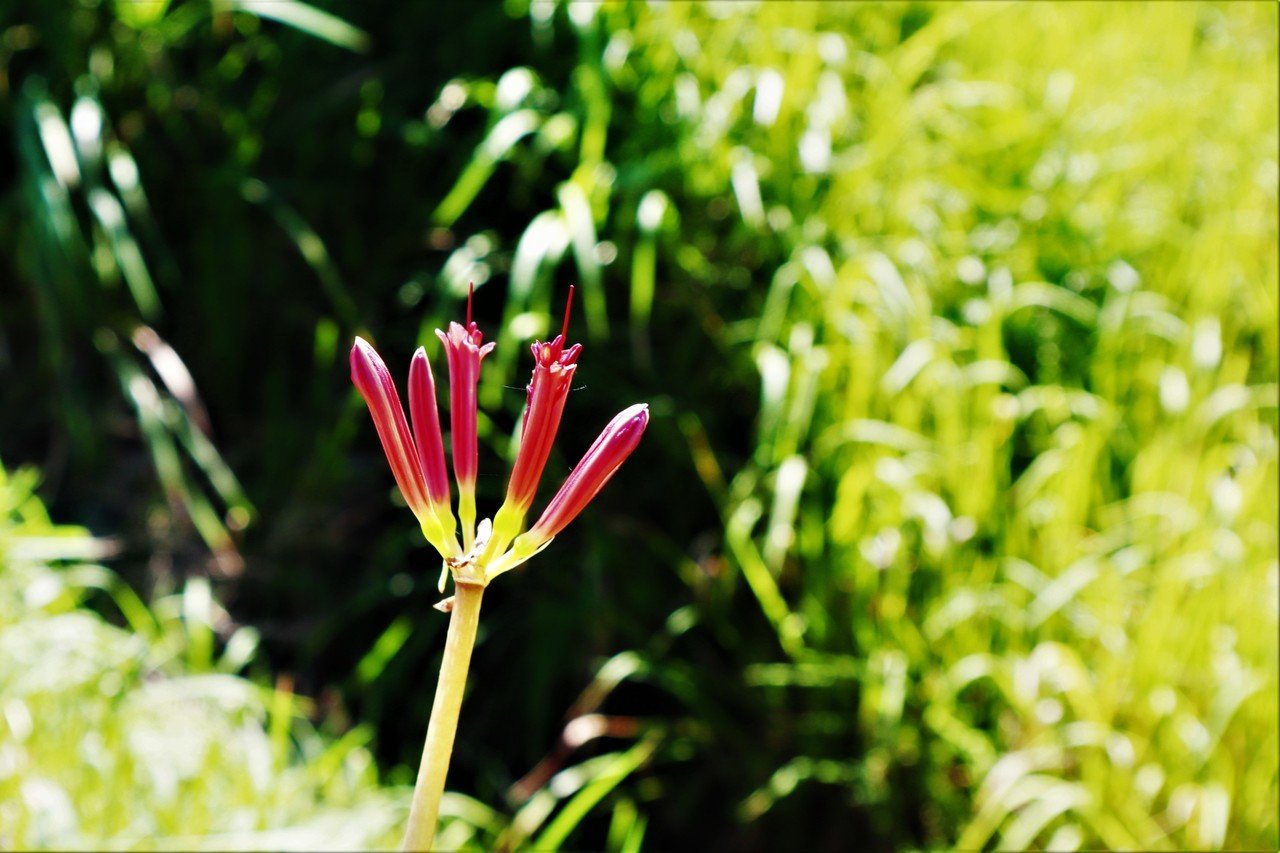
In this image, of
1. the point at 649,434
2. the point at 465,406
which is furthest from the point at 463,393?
the point at 649,434

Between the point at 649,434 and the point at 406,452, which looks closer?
the point at 406,452

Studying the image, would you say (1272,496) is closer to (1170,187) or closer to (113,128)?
(1170,187)

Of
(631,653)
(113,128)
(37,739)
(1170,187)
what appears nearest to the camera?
(37,739)

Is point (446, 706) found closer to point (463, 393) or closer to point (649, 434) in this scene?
point (463, 393)

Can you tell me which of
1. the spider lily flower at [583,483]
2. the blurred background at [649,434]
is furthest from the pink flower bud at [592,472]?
the blurred background at [649,434]

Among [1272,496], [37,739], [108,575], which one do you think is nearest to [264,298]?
[108,575]

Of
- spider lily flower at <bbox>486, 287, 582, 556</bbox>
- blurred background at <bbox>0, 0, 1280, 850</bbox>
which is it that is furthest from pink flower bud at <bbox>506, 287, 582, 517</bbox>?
blurred background at <bbox>0, 0, 1280, 850</bbox>

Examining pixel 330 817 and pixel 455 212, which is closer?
pixel 330 817
